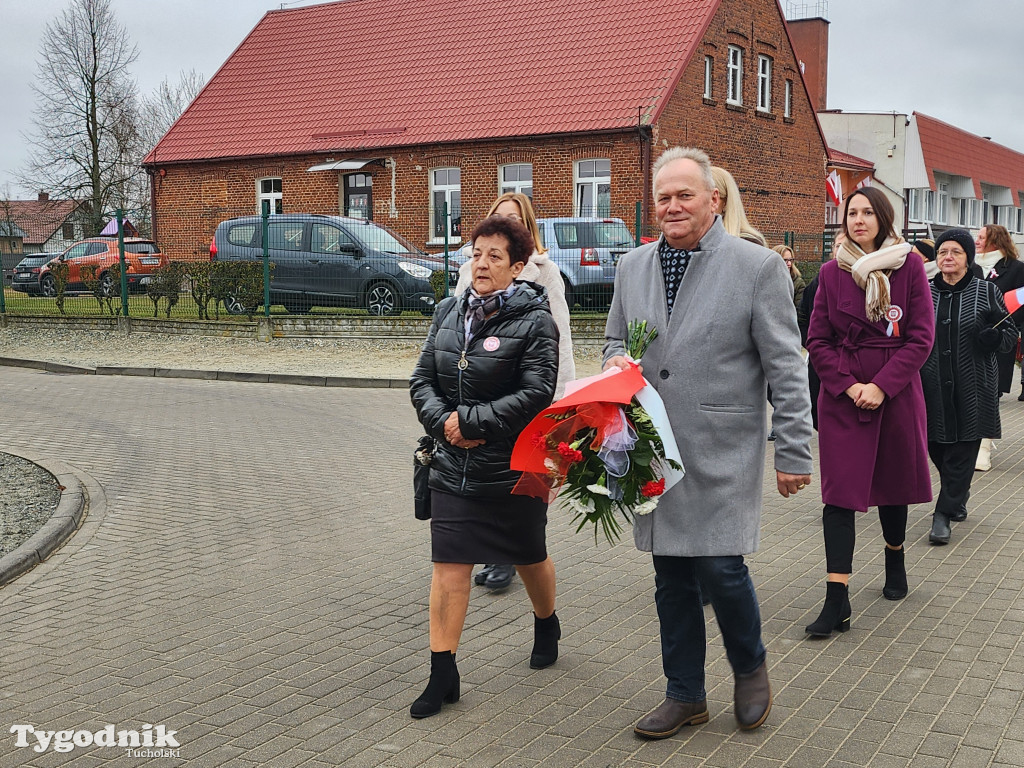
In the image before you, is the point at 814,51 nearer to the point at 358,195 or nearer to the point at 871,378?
the point at 358,195

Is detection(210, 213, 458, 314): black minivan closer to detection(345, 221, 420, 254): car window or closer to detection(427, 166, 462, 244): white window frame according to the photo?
detection(345, 221, 420, 254): car window

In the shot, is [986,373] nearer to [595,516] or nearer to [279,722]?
[595,516]

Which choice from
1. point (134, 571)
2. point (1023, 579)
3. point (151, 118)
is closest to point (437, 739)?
point (134, 571)

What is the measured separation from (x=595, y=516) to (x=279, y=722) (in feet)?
4.78

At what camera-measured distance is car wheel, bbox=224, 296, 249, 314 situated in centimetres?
1929

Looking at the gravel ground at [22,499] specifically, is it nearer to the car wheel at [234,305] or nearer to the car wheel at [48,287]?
the car wheel at [234,305]

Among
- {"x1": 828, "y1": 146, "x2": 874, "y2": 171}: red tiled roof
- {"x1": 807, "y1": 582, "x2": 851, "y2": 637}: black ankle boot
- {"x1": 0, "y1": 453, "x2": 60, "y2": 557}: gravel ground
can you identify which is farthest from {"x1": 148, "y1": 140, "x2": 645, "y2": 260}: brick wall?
{"x1": 807, "y1": 582, "x2": 851, "y2": 637}: black ankle boot

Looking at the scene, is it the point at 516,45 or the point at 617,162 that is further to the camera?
the point at 516,45

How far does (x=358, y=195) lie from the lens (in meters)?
30.9

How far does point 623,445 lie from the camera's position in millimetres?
3736

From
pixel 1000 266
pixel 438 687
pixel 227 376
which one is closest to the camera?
pixel 438 687

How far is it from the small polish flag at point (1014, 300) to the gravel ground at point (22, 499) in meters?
6.54

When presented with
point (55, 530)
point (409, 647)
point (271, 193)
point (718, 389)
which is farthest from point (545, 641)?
point (271, 193)

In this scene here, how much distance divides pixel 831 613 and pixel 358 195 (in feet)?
89.1
